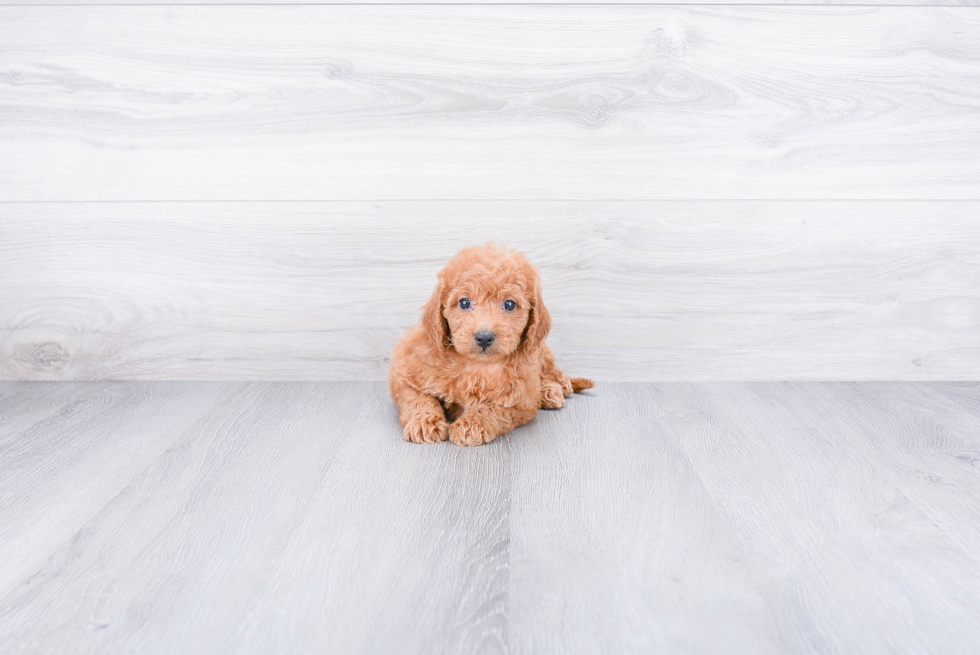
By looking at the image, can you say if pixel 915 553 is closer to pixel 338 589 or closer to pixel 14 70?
pixel 338 589

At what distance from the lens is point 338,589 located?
0.81m

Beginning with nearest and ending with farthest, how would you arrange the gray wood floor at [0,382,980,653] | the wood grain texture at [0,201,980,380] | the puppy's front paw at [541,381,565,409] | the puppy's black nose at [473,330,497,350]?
the gray wood floor at [0,382,980,653], the puppy's black nose at [473,330,497,350], the puppy's front paw at [541,381,565,409], the wood grain texture at [0,201,980,380]

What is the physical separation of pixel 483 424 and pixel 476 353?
128 millimetres

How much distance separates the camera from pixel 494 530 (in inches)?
37.4

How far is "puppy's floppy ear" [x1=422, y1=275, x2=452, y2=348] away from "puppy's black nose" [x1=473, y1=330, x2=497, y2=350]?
81 millimetres

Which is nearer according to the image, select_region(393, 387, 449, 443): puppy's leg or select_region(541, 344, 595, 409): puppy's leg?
select_region(393, 387, 449, 443): puppy's leg

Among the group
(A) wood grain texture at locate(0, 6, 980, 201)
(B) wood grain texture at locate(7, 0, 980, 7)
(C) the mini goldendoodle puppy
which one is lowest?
(C) the mini goldendoodle puppy

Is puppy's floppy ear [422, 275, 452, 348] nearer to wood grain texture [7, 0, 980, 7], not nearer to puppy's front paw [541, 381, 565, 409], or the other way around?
puppy's front paw [541, 381, 565, 409]

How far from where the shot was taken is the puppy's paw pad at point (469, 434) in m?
1.24

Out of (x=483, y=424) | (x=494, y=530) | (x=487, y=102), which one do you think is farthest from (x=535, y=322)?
(x=487, y=102)

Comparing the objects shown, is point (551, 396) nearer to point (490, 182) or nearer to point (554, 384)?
point (554, 384)

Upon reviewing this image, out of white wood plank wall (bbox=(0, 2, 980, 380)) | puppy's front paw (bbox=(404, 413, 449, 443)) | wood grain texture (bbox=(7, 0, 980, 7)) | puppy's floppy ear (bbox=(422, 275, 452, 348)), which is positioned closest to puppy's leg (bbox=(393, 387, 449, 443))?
puppy's front paw (bbox=(404, 413, 449, 443))

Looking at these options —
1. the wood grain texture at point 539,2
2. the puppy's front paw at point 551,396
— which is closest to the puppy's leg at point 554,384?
the puppy's front paw at point 551,396

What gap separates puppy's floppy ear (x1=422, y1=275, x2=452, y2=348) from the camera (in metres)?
1.25
